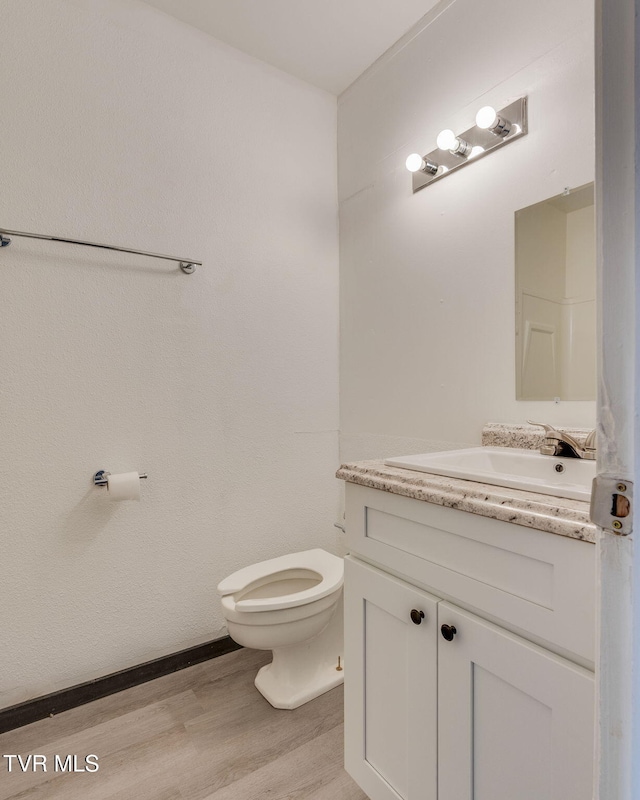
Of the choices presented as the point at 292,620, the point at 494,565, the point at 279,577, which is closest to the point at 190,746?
the point at 292,620

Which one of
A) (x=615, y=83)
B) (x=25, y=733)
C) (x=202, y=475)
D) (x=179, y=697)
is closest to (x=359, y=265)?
(x=202, y=475)

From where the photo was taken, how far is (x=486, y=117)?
135 cm

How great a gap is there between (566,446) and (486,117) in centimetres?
100

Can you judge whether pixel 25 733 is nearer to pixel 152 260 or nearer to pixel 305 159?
pixel 152 260

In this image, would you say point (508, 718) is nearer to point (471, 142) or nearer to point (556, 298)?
point (556, 298)

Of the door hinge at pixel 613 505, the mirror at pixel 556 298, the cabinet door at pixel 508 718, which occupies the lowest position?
the cabinet door at pixel 508 718

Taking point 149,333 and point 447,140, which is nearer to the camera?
point 447,140

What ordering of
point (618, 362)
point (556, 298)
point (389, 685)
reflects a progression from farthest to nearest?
point (556, 298), point (389, 685), point (618, 362)

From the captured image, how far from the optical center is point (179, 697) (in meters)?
1.57

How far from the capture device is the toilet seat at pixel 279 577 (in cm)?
142

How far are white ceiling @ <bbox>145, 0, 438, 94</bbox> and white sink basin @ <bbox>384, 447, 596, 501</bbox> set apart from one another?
1.66m

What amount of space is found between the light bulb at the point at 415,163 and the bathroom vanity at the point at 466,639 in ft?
3.75

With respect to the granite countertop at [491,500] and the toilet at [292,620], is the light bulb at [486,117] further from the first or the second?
the toilet at [292,620]

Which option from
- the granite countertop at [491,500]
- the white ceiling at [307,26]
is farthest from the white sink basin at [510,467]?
the white ceiling at [307,26]
